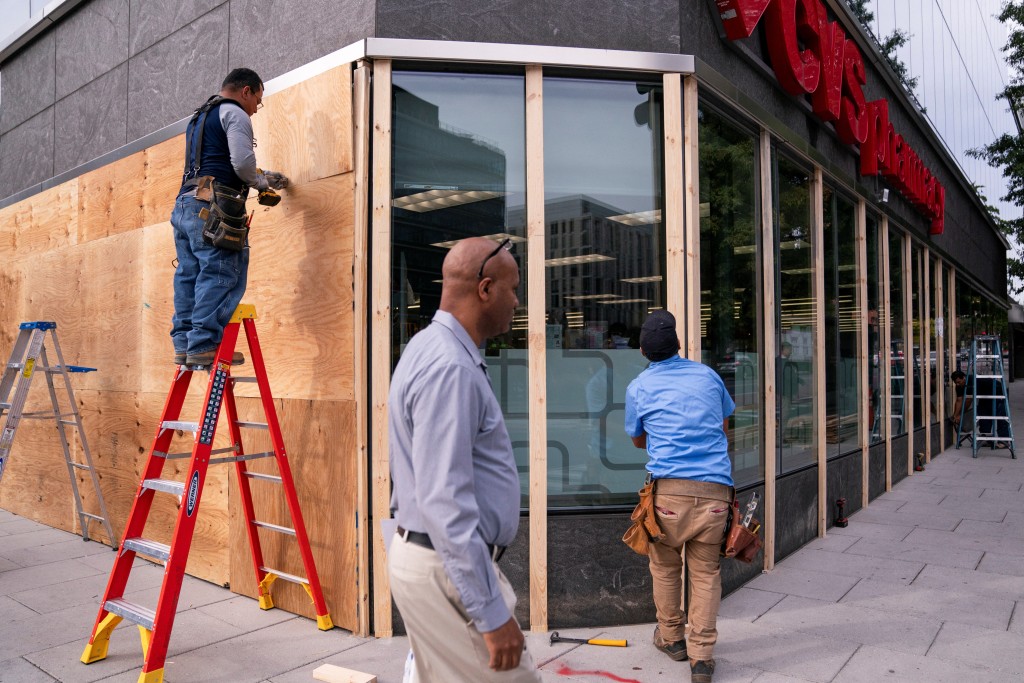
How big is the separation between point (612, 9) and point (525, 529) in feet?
11.3

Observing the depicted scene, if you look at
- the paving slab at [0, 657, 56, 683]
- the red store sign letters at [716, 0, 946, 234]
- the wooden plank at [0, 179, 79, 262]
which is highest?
the red store sign letters at [716, 0, 946, 234]

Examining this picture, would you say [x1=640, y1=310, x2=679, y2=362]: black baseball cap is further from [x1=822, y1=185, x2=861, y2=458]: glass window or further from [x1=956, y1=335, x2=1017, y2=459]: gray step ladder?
[x1=956, y1=335, x2=1017, y2=459]: gray step ladder

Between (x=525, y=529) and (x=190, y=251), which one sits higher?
(x=190, y=251)

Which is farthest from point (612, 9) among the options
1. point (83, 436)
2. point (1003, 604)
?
point (83, 436)

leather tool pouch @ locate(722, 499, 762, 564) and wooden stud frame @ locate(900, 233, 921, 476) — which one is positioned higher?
wooden stud frame @ locate(900, 233, 921, 476)

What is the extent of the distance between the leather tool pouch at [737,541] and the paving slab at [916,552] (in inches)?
122

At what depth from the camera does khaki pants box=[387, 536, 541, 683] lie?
2154 millimetres

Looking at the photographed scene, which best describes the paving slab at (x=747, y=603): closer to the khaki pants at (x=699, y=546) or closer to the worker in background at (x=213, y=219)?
the khaki pants at (x=699, y=546)

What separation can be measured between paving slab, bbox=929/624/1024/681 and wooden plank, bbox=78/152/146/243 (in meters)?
6.28

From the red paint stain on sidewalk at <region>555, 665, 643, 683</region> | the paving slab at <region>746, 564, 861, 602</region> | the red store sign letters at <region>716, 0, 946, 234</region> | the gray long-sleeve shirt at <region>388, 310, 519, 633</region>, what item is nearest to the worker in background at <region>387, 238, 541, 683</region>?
the gray long-sleeve shirt at <region>388, 310, 519, 633</region>

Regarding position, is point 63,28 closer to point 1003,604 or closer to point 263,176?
point 263,176

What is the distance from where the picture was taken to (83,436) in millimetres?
6789

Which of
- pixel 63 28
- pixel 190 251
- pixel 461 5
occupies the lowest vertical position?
pixel 190 251

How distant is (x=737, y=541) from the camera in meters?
4.16
